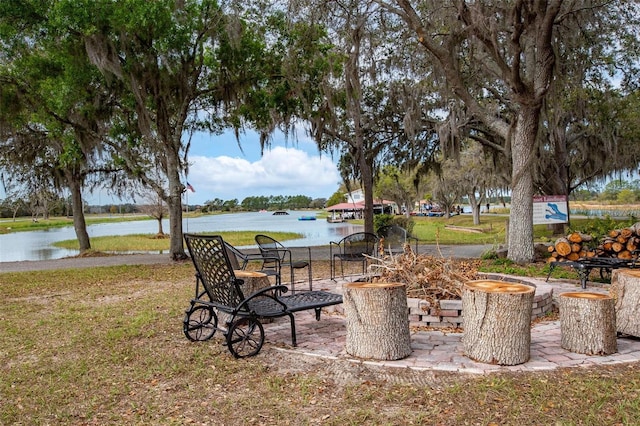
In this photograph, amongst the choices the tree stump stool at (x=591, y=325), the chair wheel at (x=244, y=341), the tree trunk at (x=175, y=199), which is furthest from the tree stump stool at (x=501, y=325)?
the tree trunk at (x=175, y=199)

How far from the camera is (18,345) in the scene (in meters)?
3.98

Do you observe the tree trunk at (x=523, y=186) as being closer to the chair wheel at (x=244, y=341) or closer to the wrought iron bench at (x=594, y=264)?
the wrought iron bench at (x=594, y=264)

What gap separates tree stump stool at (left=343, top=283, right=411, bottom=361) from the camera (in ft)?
10.6

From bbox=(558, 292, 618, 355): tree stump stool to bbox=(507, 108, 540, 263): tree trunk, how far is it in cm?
517

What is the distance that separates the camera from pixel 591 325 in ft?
10.7

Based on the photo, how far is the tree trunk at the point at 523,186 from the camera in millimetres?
8078

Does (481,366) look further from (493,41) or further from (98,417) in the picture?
(493,41)

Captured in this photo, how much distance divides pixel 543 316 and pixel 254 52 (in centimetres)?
805

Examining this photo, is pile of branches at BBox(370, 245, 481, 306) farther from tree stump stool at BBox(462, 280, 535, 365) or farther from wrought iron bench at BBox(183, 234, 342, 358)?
tree stump stool at BBox(462, 280, 535, 365)

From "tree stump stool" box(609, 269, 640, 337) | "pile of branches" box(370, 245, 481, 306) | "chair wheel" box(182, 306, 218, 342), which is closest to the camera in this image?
"tree stump stool" box(609, 269, 640, 337)

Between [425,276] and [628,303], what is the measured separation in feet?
5.45

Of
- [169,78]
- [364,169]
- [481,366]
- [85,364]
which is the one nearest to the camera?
[481,366]

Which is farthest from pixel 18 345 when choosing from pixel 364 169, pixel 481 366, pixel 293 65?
pixel 364 169

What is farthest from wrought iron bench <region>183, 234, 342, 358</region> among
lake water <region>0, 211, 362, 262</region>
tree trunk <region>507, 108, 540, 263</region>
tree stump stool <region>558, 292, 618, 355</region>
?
lake water <region>0, 211, 362, 262</region>
